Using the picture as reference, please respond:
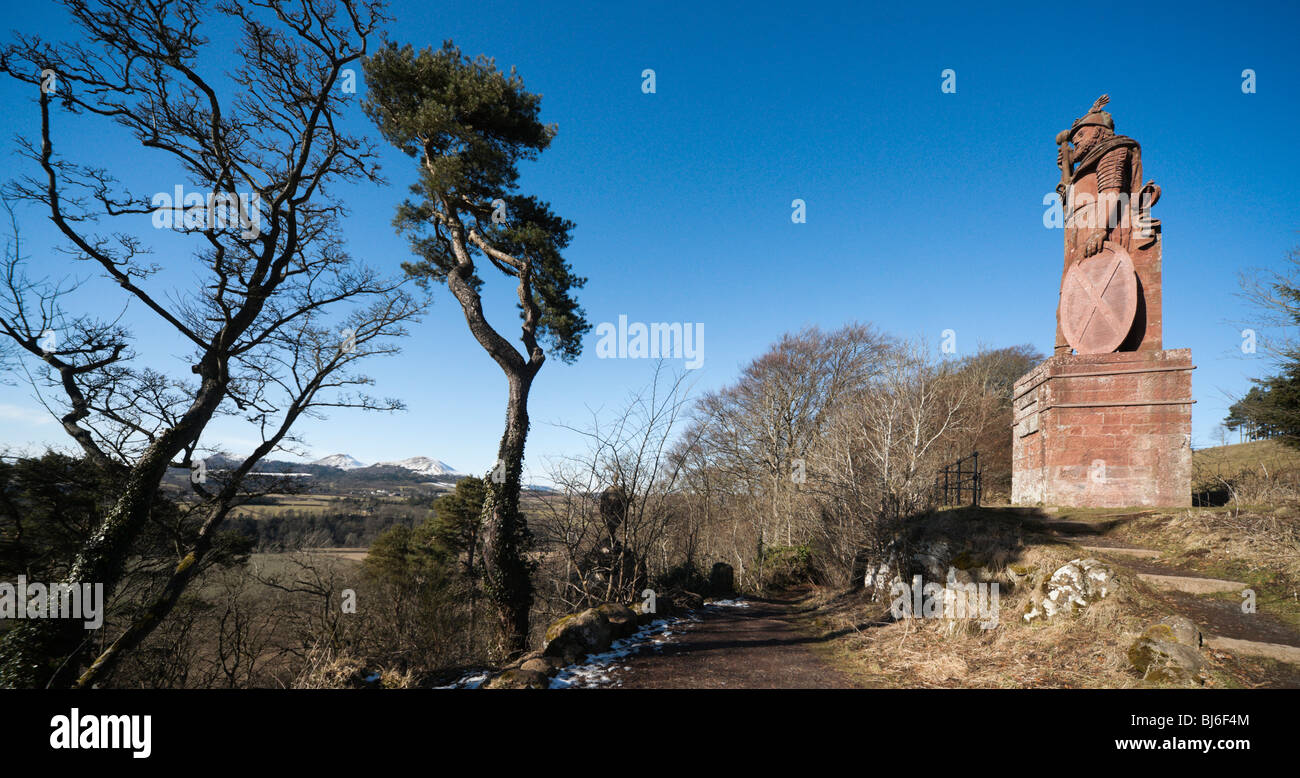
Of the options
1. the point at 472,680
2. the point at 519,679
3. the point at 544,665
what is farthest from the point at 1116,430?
the point at 472,680

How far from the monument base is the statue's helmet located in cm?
445

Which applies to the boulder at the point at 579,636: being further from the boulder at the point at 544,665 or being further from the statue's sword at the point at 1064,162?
the statue's sword at the point at 1064,162

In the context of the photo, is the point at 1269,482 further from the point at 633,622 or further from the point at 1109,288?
the point at 633,622

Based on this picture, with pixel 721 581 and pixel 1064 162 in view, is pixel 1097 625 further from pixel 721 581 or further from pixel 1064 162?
pixel 1064 162

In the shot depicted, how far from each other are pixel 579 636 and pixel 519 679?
159 cm

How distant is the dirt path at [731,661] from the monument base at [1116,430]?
5.08 metres

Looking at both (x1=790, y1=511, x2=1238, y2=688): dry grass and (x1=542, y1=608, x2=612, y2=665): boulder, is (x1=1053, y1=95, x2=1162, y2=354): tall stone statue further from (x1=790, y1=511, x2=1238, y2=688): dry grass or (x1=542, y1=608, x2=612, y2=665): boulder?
(x1=542, y1=608, x2=612, y2=665): boulder

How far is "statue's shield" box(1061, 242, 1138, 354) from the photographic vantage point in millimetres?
8000

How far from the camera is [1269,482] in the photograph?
7.36 metres

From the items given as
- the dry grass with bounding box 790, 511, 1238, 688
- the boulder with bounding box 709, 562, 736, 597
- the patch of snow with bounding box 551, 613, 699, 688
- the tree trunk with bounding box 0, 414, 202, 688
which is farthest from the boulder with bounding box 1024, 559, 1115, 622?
the tree trunk with bounding box 0, 414, 202, 688

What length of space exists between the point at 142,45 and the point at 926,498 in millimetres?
16477
